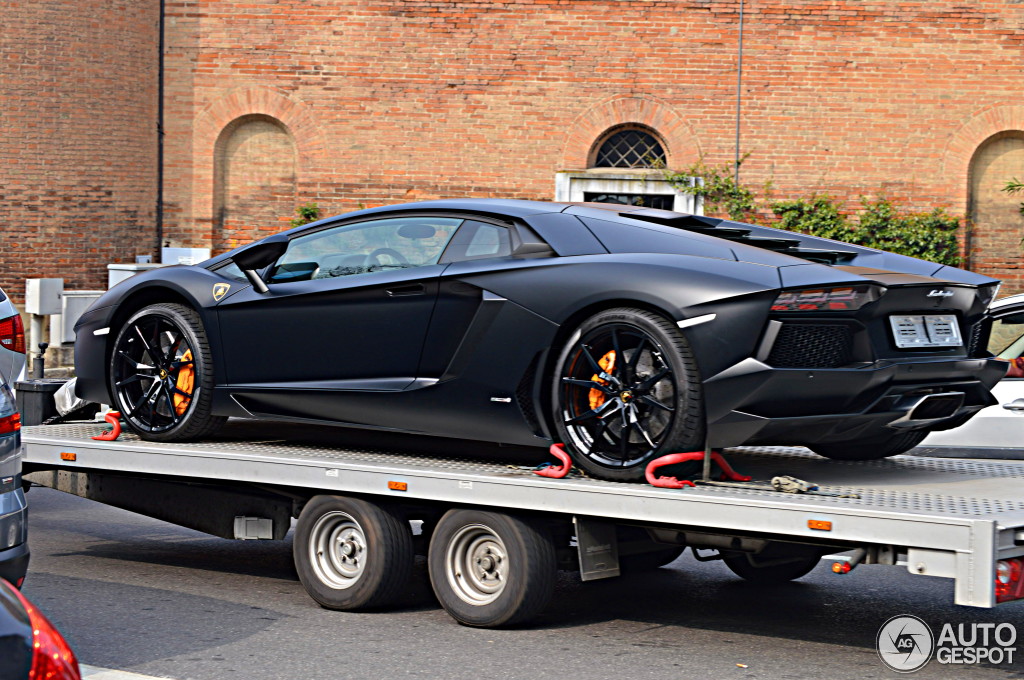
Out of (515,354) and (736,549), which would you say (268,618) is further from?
(736,549)

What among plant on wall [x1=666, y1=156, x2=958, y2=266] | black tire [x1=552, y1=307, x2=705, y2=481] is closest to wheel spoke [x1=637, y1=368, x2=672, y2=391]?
black tire [x1=552, y1=307, x2=705, y2=481]

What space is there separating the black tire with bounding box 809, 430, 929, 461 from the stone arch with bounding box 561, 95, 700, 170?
12.4 m

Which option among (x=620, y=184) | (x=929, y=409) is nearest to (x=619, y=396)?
(x=929, y=409)

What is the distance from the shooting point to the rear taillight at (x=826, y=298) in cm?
545

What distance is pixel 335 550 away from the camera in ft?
21.5

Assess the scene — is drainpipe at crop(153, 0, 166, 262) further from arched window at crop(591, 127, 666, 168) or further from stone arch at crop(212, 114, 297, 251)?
arched window at crop(591, 127, 666, 168)

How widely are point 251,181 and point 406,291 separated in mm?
13522

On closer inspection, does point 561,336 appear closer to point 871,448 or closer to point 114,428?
point 871,448

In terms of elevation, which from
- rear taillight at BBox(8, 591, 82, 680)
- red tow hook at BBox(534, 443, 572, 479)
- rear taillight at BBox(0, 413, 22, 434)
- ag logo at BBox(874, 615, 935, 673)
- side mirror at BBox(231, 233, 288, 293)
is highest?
side mirror at BBox(231, 233, 288, 293)

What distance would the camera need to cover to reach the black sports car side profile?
553cm

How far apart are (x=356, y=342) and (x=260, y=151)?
1336 centimetres

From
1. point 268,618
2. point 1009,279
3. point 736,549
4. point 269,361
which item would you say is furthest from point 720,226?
point 1009,279

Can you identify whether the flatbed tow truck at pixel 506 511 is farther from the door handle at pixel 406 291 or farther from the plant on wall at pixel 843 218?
the plant on wall at pixel 843 218

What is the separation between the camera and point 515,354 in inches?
239
